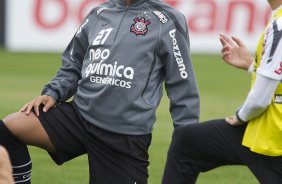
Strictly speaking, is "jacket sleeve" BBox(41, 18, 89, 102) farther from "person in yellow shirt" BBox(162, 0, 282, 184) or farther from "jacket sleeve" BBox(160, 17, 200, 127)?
"person in yellow shirt" BBox(162, 0, 282, 184)

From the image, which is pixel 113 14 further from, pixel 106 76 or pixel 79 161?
pixel 79 161

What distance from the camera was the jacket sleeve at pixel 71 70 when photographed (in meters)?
5.98

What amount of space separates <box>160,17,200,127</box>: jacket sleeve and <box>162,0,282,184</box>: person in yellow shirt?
26 centimetres

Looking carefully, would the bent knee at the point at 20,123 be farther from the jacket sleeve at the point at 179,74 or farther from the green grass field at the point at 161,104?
the green grass field at the point at 161,104

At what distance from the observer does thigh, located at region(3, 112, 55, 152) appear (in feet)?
18.5

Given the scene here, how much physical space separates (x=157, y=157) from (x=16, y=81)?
7027 mm

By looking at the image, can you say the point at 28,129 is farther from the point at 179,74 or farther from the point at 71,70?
the point at 179,74

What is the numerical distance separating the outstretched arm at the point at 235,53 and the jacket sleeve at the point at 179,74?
0.28 m

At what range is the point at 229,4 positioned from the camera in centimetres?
2073

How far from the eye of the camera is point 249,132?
207 inches

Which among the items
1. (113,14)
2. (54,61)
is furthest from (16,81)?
(113,14)

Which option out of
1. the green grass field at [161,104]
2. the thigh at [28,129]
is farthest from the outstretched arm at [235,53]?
the green grass field at [161,104]

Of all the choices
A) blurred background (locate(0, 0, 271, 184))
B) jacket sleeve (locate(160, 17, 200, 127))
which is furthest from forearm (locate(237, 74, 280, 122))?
blurred background (locate(0, 0, 271, 184))

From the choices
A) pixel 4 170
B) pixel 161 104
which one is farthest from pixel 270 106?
pixel 161 104
